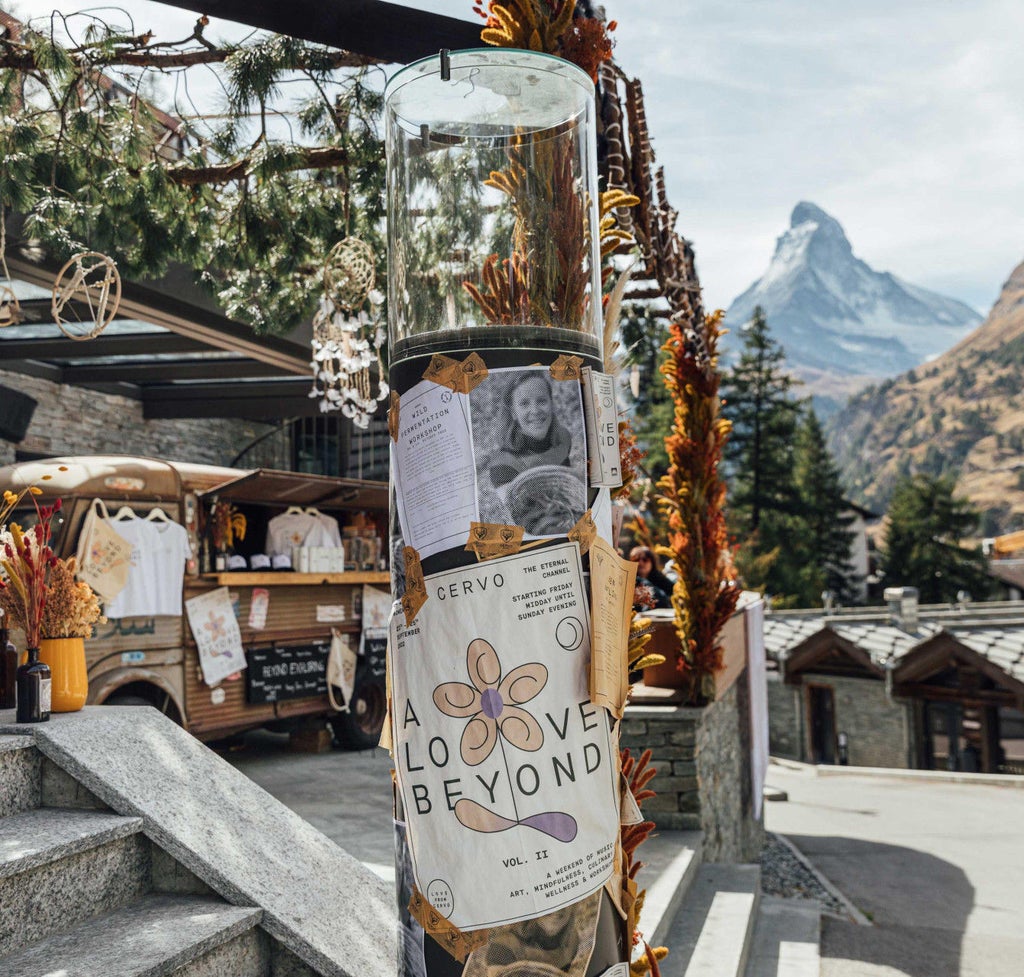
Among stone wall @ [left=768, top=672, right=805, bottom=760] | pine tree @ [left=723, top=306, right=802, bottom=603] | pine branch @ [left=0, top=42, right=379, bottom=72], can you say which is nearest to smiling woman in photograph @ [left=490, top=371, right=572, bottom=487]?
pine branch @ [left=0, top=42, right=379, bottom=72]

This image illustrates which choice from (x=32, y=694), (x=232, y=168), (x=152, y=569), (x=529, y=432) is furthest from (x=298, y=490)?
(x=529, y=432)

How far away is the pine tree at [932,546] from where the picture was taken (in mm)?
46312

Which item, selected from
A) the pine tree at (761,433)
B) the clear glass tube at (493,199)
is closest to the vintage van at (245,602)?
the clear glass tube at (493,199)

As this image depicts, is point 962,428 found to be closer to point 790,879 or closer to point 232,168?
point 790,879

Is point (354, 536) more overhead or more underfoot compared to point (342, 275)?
more underfoot

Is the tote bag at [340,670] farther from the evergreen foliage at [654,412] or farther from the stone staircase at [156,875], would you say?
the evergreen foliage at [654,412]

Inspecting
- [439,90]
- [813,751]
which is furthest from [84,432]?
[813,751]

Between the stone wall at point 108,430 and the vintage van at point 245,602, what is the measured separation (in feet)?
9.92

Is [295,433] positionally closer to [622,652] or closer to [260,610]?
[260,610]

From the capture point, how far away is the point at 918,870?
376 inches

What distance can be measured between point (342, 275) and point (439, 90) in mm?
4721

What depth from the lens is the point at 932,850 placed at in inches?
416

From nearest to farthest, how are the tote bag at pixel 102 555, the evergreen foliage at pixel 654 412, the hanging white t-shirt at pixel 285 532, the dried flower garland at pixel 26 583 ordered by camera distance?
the dried flower garland at pixel 26 583
the tote bag at pixel 102 555
the hanging white t-shirt at pixel 285 532
the evergreen foliage at pixel 654 412

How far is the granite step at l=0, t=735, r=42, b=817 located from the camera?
2885mm
